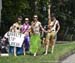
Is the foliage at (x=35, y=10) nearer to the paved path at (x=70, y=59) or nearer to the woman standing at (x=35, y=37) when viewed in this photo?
the woman standing at (x=35, y=37)

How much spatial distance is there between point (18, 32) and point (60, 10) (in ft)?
51.5

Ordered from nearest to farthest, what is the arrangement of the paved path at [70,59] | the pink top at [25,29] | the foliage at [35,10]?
the paved path at [70,59] < the pink top at [25,29] < the foliage at [35,10]

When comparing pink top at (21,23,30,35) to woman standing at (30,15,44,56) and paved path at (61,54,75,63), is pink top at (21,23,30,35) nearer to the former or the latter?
woman standing at (30,15,44,56)

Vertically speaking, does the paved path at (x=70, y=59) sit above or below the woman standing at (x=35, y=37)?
below

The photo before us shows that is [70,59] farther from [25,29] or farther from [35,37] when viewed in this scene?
[25,29]

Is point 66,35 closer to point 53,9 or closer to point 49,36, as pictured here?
point 53,9

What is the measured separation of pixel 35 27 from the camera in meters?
18.4

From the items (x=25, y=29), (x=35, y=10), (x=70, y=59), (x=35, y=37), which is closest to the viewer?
(x=70, y=59)

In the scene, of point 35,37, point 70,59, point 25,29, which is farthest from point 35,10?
point 70,59

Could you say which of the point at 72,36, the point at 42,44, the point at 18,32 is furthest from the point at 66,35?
the point at 18,32

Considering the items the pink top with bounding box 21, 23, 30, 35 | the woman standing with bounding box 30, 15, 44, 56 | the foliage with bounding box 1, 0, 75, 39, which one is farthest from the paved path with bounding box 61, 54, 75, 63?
the foliage with bounding box 1, 0, 75, 39

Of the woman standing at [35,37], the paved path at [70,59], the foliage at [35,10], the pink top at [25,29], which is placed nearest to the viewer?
the paved path at [70,59]

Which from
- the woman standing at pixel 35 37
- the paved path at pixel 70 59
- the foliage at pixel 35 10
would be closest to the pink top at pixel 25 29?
the woman standing at pixel 35 37

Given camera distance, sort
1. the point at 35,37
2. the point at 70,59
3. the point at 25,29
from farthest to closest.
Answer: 1. the point at 25,29
2. the point at 35,37
3. the point at 70,59
